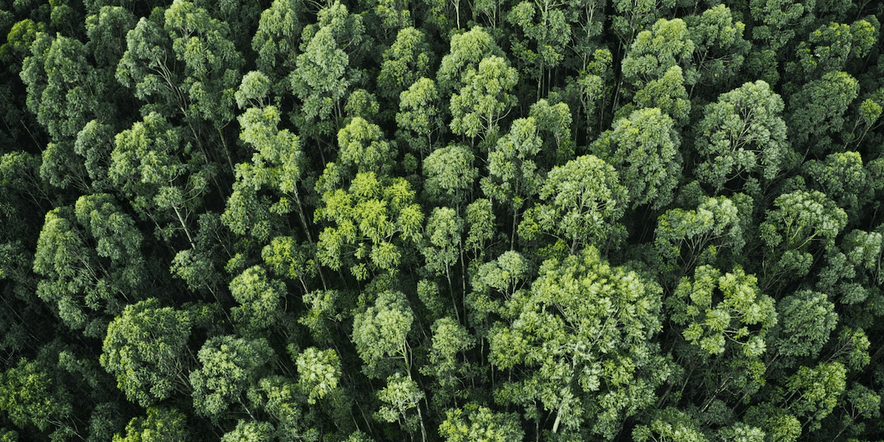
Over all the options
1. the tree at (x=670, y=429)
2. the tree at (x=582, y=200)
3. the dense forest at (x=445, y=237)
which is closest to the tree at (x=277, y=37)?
the dense forest at (x=445, y=237)

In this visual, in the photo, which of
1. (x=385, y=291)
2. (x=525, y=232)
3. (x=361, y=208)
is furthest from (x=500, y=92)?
(x=385, y=291)

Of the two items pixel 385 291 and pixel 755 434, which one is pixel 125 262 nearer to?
pixel 385 291

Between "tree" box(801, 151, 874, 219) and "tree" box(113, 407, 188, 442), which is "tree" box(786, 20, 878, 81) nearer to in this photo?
"tree" box(801, 151, 874, 219)

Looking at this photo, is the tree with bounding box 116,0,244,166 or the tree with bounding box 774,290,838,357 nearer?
the tree with bounding box 774,290,838,357

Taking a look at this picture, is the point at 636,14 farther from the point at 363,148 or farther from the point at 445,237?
the point at 445,237

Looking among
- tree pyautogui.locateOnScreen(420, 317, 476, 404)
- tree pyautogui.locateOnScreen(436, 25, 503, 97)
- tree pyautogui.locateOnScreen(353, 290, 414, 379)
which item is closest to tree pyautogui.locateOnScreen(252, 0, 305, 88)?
tree pyautogui.locateOnScreen(436, 25, 503, 97)

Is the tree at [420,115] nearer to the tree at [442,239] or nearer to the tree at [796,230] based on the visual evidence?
the tree at [442,239]
